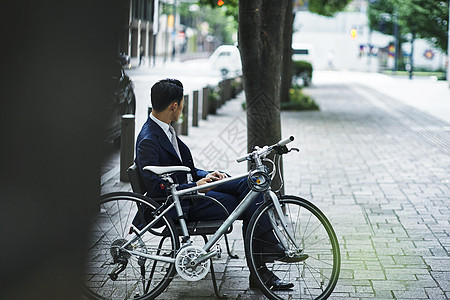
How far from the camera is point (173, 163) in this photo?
411 cm

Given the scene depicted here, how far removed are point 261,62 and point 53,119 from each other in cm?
517

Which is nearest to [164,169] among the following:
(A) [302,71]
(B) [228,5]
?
(B) [228,5]

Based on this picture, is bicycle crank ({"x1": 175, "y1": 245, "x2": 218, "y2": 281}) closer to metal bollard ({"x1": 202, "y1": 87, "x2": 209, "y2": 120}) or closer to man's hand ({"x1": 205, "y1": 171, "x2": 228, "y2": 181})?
man's hand ({"x1": 205, "y1": 171, "x2": 228, "y2": 181})

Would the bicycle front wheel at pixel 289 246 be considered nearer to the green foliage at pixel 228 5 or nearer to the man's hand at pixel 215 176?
the man's hand at pixel 215 176

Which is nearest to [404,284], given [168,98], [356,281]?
[356,281]

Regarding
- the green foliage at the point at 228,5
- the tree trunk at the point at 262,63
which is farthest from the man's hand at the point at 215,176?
the green foliage at the point at 228,5

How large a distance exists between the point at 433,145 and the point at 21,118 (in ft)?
37.7

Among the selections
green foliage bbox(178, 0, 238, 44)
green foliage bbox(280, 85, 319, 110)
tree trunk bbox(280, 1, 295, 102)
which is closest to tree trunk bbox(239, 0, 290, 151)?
tree trunk bbox(280, 1, 295, 102)

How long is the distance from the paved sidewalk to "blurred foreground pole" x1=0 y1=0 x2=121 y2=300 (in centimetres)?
50

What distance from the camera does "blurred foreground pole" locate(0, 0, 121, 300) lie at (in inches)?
44.8

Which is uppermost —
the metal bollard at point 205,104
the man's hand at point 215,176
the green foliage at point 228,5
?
the green foliage at point 228,5

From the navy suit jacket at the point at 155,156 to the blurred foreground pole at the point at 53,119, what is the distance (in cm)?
268

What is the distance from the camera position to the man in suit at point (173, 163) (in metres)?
4.00

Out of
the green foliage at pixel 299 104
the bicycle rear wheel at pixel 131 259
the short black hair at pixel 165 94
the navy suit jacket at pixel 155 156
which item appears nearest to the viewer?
the bicycle rear wheel at pixel 131 259
